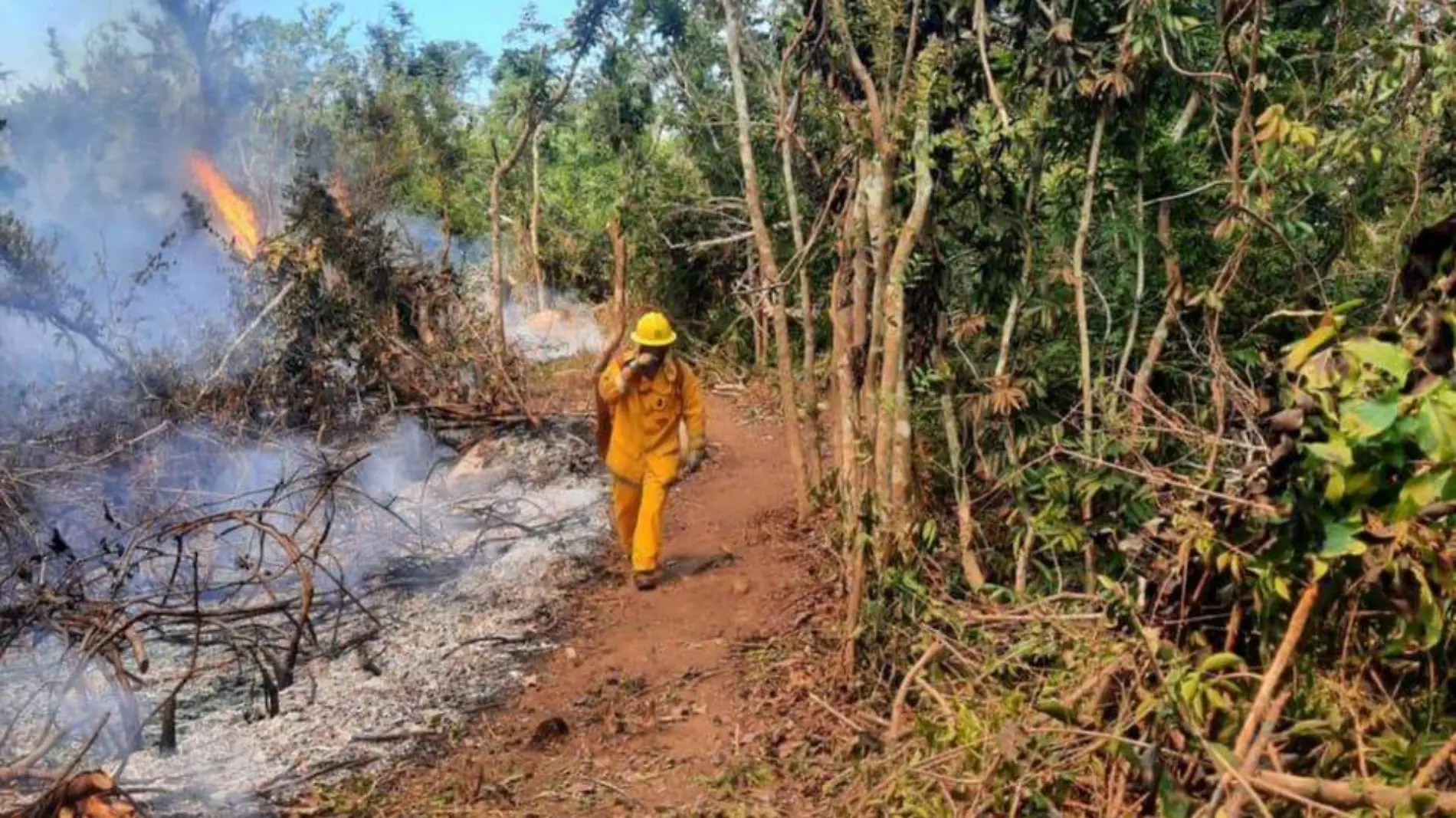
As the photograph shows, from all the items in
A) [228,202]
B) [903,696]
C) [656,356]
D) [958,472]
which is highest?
[228,202]

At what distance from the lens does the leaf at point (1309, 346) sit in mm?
2455

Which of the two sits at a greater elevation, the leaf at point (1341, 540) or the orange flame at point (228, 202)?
the orange flame at point (228, 202)

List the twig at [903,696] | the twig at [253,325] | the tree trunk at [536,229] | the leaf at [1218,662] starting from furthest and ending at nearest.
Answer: the tree trunk at [536,229]
the twig at [253,325]
the twig at [903,696]
the leaf at [1218,662]

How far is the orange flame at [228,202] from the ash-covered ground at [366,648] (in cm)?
374

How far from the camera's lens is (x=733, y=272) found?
1430 cm

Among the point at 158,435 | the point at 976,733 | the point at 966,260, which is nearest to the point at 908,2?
the point at 966,260

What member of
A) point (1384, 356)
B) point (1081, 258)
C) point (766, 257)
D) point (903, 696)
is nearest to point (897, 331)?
point (1081, 258)

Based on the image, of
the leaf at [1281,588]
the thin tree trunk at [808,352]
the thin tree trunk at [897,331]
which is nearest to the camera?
the leaf at [1281,588]

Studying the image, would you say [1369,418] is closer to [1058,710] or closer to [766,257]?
[1058,710]

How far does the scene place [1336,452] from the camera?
2.36 meters

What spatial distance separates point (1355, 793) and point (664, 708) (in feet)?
11.0

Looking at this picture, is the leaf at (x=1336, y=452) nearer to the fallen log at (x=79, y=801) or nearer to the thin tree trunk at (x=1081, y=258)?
the thin tree trunk at (x=1081, y=258)

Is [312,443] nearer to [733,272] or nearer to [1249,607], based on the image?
[733,272]

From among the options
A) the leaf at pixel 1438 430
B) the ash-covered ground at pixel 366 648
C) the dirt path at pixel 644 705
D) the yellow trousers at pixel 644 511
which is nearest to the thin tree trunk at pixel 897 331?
the dirt path at pixel 644 705
